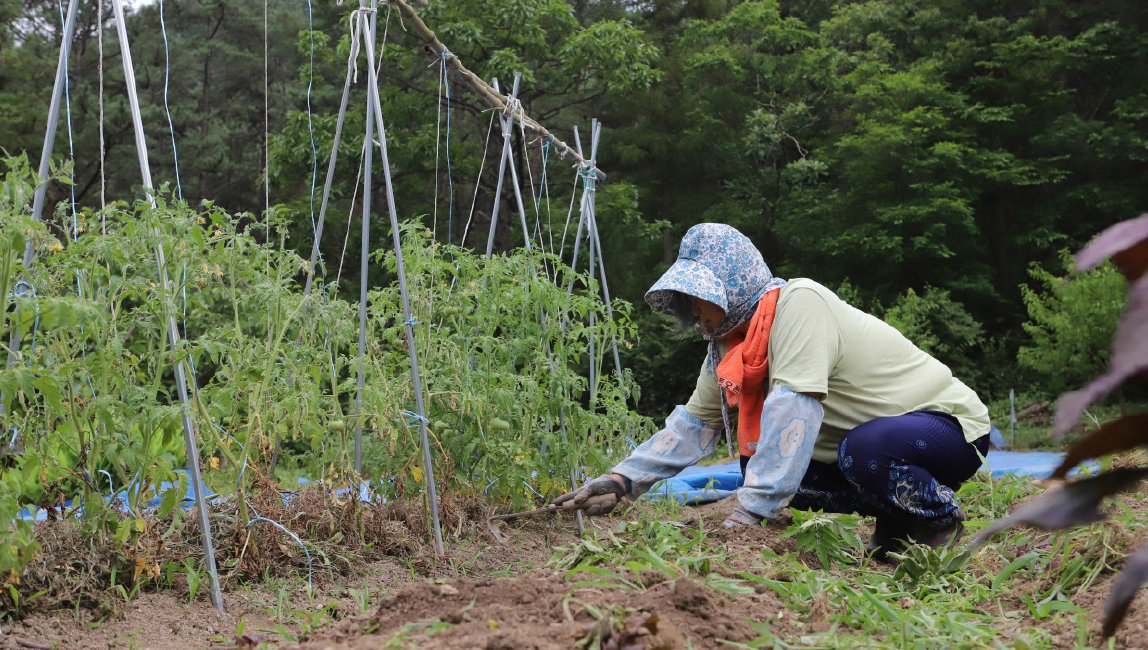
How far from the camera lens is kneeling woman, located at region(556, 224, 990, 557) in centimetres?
249

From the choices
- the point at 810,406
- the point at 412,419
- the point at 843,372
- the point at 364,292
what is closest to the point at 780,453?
the point at 810,406

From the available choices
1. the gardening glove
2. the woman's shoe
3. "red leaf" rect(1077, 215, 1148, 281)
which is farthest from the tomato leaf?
the woman's shoe

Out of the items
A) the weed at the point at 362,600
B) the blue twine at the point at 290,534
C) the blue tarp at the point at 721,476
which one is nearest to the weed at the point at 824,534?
the blue tarp at the point at 721,476

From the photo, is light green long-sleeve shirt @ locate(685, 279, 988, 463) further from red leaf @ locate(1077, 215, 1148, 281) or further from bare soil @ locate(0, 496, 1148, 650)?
red leaf @ locate(1077, 215, 1148, 281)

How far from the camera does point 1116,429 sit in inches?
26.1

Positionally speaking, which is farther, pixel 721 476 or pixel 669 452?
pixel 721 476

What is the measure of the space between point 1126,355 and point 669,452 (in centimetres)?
228

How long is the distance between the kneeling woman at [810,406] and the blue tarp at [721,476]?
435 millimetres

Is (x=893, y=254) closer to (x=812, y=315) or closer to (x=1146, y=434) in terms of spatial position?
(x=812, y=315)

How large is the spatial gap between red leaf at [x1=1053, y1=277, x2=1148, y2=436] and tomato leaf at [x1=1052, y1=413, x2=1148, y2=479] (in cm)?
2

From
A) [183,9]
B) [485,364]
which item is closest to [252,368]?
[485,364]

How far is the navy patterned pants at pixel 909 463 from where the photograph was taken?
2654 mm

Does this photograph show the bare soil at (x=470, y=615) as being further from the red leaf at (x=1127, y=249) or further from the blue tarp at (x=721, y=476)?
the blue tarp at (x=721, y=476)

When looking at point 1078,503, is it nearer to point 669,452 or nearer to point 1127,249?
point 1127,249
